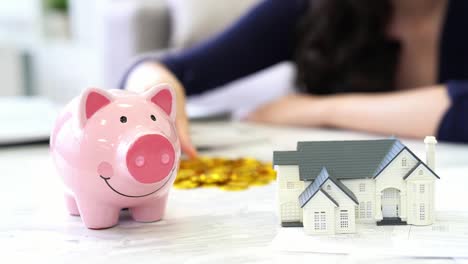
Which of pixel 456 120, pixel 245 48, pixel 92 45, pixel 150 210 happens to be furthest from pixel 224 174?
pixel 92 45

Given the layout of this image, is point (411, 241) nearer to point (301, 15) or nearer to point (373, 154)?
point (373, 154)

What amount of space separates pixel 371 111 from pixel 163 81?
0.38 m

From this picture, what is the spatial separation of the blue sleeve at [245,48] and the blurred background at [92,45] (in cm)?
8

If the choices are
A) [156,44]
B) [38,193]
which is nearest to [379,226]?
[38,193]

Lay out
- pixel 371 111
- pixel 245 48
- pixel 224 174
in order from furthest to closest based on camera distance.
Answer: pixel 245 48 < pixel 371 111 < pixel 224 174

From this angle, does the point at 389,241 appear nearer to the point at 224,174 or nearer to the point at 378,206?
the point at 378,206

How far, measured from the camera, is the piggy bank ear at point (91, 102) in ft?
1.49

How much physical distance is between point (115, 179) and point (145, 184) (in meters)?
0.02

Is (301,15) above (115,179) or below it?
above

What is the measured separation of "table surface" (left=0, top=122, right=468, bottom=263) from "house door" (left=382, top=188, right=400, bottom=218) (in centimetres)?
4

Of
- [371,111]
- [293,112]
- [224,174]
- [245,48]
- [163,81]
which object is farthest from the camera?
[245,48]

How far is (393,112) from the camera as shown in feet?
3.19

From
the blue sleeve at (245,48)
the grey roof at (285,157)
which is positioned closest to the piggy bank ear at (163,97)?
the grey roof at (285,157)

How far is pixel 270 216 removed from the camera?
53cm
